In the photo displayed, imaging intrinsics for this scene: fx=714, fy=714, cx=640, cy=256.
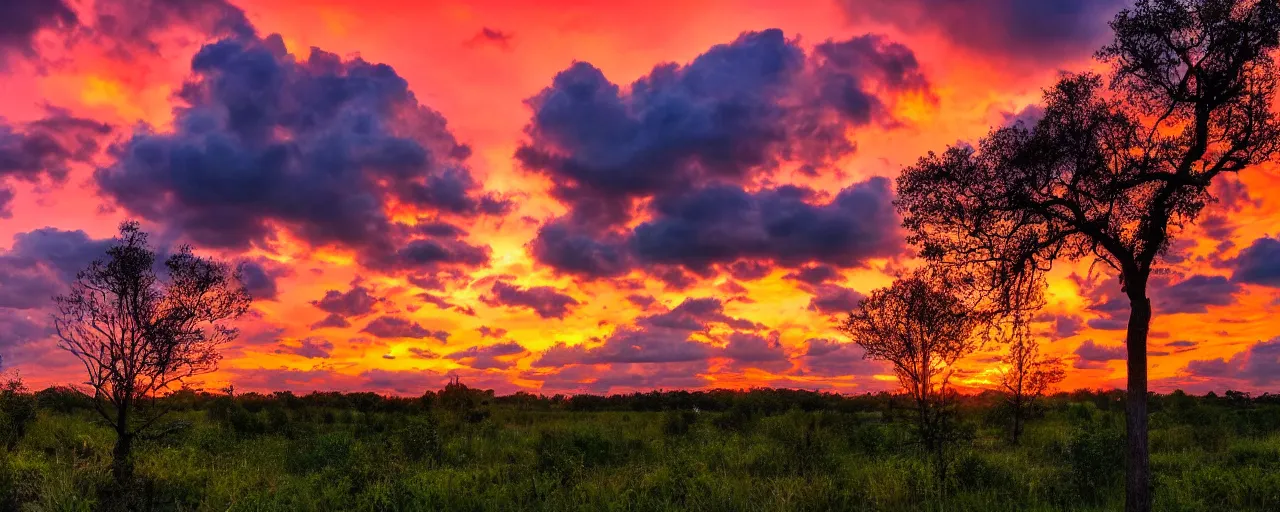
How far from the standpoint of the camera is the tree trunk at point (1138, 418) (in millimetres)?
13898

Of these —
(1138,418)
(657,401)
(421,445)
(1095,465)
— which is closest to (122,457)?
(421,445)

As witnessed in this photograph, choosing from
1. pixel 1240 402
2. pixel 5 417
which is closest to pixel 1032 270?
pixel 5 417

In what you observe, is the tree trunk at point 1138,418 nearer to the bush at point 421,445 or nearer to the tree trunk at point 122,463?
the bush at point 421,445

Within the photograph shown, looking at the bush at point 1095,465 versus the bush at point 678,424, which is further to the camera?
the bush at point 678,424

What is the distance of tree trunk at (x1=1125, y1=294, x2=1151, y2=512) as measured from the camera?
13.9 metres

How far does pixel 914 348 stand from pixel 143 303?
68.4 feet

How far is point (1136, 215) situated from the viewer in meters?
15.6

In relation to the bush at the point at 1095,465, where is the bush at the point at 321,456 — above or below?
below

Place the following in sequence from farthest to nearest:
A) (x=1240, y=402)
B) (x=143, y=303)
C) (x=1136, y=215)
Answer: (x=1240, y=402) → (x=143, y=303) → (x=1136, y=215)

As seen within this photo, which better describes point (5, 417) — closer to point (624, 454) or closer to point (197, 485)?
point (197, 485)

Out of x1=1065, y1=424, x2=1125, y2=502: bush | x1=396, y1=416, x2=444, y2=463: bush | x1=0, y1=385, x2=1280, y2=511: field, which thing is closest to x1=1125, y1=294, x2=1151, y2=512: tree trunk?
x1=0, y1=385, x2=1280, y2=511: field

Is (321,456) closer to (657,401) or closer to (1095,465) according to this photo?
(1095,465)

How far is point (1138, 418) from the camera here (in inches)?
549

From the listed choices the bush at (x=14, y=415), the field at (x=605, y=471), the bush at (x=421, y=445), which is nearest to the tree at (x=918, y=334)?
the field at (x=605, y=471)
